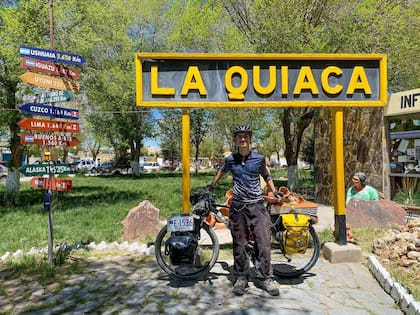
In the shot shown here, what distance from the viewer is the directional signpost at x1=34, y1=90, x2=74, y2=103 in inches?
197

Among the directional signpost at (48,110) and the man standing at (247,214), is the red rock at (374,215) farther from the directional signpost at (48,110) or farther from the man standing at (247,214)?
the directional signpost at (48,110)

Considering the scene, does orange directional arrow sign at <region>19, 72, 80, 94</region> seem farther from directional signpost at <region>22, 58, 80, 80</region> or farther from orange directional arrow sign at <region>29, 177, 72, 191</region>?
orange directional arrow sign at <region>29, 177, 72, 191</region>

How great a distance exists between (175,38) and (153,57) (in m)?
13.2

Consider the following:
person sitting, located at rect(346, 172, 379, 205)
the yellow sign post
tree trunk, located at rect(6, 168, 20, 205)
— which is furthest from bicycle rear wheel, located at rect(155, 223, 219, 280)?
tree trunk, located at rect(6, 168, 20, 205)

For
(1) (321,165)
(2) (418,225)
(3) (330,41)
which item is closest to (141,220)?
(2) (418,225)

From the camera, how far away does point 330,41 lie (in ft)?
39.5

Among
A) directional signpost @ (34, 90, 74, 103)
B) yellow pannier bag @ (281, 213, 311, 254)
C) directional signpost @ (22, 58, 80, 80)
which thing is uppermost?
directional signpost @ (22, 58, 80, 80)

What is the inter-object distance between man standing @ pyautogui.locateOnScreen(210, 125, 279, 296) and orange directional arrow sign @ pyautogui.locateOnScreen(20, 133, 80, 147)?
2537 millimetres

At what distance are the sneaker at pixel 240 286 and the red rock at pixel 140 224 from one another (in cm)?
307

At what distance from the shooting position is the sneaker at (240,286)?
401cm

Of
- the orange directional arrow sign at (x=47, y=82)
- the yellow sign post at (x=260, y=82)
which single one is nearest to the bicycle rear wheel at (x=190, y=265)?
the yellow sign post at (x=260, y=82)

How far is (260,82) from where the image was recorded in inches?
202

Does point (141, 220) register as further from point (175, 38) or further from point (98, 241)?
point (175, 38)

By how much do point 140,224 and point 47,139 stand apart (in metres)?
2.67
